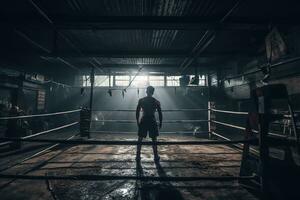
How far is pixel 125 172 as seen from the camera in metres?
3.54

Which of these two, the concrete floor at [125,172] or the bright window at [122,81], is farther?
the bright window at [122,81]

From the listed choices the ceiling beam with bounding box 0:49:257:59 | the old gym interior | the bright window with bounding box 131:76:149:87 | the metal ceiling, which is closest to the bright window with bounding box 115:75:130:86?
the bright window with bounding box 131:76:149:87

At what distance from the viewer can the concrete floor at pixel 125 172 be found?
2.59m

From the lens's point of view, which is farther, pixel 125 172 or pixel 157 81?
pixel 157 81


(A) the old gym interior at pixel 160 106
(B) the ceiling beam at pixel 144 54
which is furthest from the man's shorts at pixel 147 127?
(B) the ceiling beam at pixel 144 54

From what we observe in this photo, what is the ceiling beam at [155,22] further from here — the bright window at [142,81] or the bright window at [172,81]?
the bright window at [142,81]

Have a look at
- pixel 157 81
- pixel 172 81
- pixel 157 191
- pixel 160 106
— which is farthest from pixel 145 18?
pixel 172 81

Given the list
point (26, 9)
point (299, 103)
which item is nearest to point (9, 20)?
point (26, 9)

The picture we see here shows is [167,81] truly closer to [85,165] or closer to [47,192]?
[85,165]

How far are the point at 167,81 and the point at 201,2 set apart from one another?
1132cm

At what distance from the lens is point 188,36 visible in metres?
5.64

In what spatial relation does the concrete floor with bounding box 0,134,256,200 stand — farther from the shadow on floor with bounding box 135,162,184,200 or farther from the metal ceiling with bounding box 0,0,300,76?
the metal ceiling with bounding box 0,0,300,76

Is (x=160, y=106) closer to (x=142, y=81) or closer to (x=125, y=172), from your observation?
(x=125, y=172)

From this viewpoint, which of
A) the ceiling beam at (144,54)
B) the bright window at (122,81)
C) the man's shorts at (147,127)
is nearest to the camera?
the man's shorts at (147,127)
